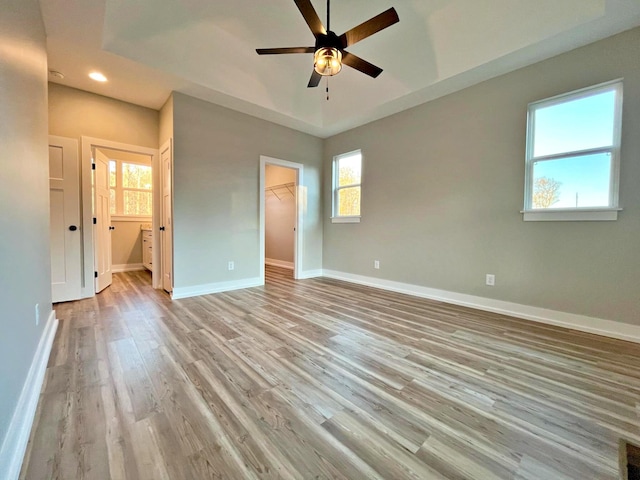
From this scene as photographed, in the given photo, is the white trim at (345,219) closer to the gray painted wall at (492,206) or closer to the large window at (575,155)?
the gray painted wall at (492,206)

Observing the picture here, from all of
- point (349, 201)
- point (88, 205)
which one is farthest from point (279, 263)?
point (88, 205)

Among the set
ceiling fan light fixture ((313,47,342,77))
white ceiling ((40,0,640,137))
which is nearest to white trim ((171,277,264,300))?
white ceiling ((40,0,640,137))

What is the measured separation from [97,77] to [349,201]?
3876 mm

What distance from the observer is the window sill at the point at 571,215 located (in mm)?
2374

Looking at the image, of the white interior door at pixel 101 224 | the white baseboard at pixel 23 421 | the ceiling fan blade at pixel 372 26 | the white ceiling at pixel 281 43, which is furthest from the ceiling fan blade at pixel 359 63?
the white interior door at pixel 101 224

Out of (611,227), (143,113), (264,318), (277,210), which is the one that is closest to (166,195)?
(143,113)

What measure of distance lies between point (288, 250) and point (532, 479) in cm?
555

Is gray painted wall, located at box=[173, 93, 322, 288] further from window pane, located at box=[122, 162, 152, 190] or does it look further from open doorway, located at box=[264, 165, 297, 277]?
window pane, located at box=[122, 162, 152, 190]

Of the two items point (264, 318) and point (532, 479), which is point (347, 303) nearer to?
point (264, 318)

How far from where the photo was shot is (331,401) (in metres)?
1.47

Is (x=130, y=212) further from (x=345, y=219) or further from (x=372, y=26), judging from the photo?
(x=372, y=26)

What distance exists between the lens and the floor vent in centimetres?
111

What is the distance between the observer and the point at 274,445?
1.17 metres

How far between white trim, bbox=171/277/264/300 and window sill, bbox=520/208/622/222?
3788 mm
